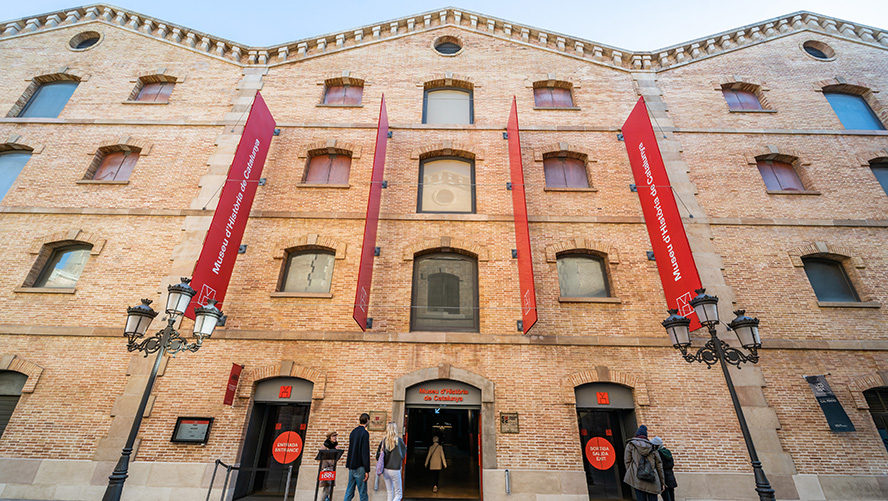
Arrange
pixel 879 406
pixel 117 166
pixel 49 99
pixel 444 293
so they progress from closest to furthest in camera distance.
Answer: pixel 879 406 < pixel 444 293 < pixel 117 166 < pixel 49 99

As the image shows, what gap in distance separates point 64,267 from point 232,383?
20.9ft

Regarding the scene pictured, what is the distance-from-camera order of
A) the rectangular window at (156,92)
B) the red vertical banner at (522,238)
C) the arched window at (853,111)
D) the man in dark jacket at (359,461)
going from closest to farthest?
the man in dark jacket at (359,461) → the red vertical banner at (522,238) → the arched window at (853,111) → the rectangular window at (156,92)

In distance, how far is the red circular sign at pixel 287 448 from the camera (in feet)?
28.8

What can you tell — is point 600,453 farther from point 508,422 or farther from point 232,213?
point 232,213

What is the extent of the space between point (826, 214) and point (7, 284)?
2222cm

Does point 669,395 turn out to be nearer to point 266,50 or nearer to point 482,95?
point 482,95

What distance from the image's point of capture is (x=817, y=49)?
51.6 feet

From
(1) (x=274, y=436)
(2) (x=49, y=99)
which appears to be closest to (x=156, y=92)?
(2) (x=49, y=99)

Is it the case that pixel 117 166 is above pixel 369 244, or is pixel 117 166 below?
above

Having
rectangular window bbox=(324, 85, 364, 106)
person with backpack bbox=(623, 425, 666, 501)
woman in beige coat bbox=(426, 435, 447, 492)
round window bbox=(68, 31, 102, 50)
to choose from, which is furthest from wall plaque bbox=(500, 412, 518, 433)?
round window bbox=(68, 31, 102, 50)

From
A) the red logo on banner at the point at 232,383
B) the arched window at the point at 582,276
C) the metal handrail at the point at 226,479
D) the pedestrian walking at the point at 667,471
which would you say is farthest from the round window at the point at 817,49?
the metal handrail at the point at 226,479

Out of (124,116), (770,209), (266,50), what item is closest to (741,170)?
(770,209)

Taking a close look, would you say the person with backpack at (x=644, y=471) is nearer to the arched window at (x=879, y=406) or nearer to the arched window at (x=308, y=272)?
the arched window at (x=879, y=406)

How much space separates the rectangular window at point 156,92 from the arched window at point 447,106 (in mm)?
9065
